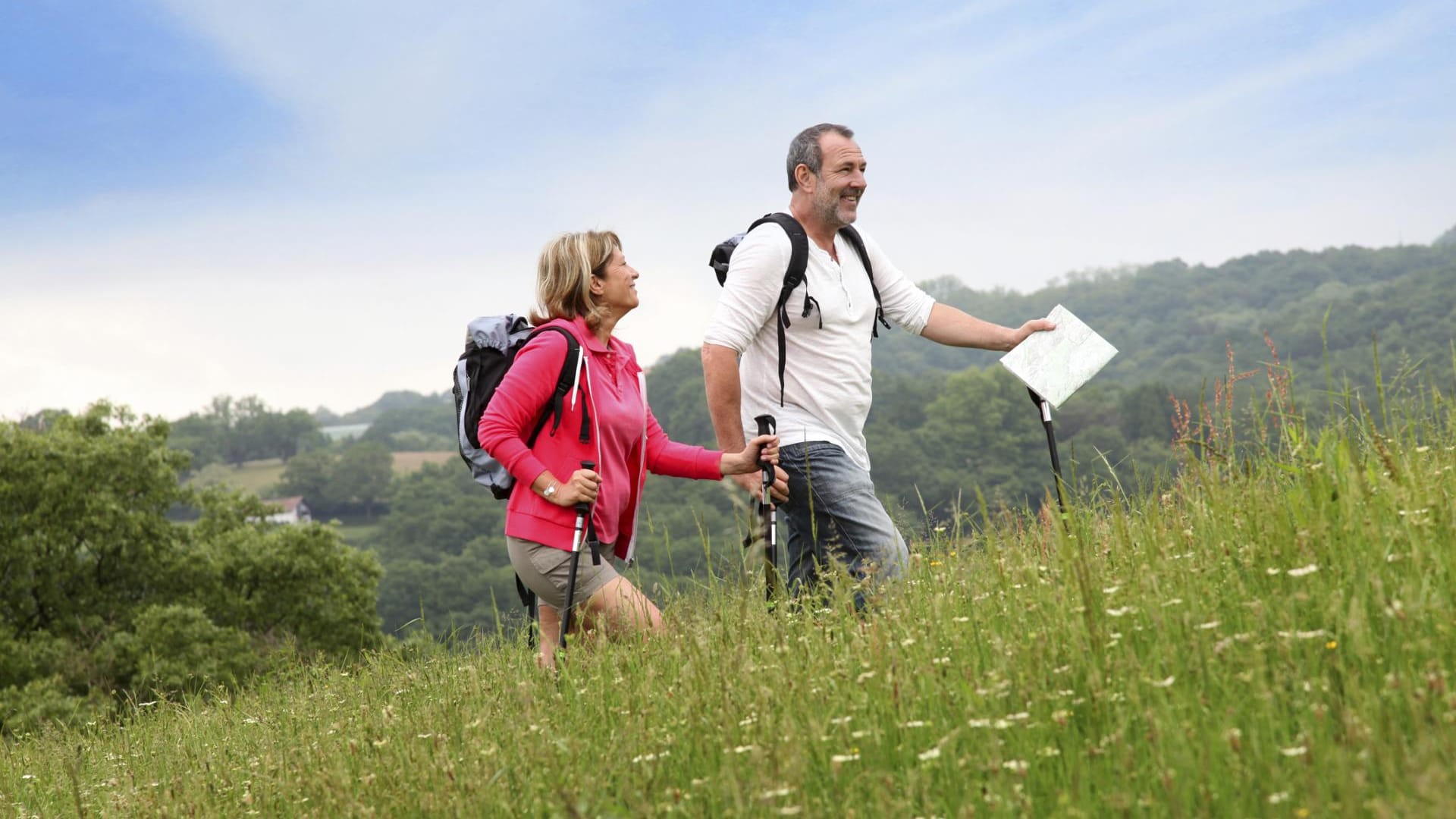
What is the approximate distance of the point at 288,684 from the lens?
6898mm

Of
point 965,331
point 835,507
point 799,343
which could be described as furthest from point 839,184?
point 835,507

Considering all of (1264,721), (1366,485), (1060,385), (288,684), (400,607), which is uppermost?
(1060,385)

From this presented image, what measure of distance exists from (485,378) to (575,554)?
942 millimetres

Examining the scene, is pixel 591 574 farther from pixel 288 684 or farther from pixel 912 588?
pixel 288 684

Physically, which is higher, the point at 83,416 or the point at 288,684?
the point at 83,416

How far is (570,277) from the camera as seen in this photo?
539 centimetres

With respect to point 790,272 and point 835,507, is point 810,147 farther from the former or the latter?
point 835,507

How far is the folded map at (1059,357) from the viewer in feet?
18.0

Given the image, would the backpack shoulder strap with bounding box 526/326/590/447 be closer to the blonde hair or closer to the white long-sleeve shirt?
the blonde hair

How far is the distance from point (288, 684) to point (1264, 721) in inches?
220

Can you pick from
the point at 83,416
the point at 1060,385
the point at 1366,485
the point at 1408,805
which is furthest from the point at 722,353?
the point at 83,416

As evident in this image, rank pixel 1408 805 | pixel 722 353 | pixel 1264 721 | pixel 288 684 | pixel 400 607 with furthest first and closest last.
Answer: pixel 400 607
pixel 288 684
pixel 722 353
pixel 1264 721
pixel 1408 805

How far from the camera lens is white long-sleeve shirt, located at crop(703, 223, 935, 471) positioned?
18.3ft

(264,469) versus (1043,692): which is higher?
(264,469)
